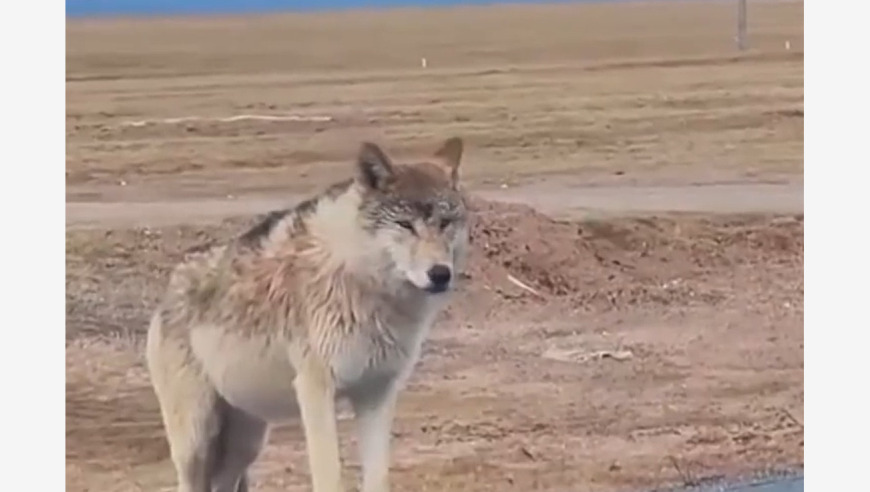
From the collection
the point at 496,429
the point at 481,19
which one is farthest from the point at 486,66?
the point at 496,429

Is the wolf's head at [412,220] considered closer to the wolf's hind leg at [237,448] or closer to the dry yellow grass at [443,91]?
the dry yellow grass at [443,91]

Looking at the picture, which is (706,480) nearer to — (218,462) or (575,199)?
(575,199)

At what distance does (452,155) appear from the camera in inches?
111

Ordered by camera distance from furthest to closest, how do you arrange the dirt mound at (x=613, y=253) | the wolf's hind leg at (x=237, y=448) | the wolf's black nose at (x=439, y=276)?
the dirt mound at (x=613, y=253), the wolf's hind leg at (x=237, y=448), the wolf's black nose at (x=439, y=276)

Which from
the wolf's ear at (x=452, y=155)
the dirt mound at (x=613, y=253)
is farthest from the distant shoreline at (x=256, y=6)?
the dirt mound at (x=613, y=253)

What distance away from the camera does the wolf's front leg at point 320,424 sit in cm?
270

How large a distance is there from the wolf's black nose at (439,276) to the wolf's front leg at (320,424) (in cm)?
26

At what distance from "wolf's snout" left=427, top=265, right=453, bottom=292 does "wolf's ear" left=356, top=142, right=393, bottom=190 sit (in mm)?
181

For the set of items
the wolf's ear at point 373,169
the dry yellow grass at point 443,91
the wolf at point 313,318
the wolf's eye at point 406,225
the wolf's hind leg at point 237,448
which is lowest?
the wolf's hind leg at point 237,448

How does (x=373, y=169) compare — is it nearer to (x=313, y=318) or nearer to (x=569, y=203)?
(x=313, y=318)

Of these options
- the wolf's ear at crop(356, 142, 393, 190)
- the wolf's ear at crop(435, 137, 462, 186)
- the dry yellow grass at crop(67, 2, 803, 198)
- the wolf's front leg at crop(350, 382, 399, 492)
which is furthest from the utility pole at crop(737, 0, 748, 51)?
the wolf's front leg at crop(350, 382, 399, 492)

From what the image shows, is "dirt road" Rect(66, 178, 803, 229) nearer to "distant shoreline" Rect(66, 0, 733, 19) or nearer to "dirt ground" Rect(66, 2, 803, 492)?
"dirt ground" Rect(66, 2, 803, 492)

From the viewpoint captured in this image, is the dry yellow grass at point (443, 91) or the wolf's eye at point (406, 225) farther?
the dry yellow grass at point (443, 91)
